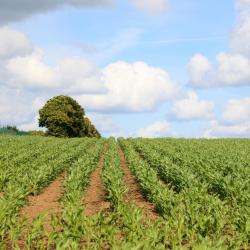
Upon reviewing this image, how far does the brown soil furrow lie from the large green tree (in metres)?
62.1

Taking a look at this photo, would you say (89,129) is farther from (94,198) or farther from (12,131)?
(94,198)

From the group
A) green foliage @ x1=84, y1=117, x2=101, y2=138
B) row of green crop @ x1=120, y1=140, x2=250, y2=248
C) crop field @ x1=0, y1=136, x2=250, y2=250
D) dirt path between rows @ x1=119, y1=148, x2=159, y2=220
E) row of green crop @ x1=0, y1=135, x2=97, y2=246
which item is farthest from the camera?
green foliage @ x1=84, y1=117, x2=101, y2=138

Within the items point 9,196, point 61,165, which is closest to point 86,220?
point 9,196

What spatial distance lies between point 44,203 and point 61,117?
65876 millimetres

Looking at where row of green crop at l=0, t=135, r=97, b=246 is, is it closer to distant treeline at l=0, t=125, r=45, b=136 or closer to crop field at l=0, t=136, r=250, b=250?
crop field at l=0, t=136, r=250, b=250

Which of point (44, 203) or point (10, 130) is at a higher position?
point (10, 130)

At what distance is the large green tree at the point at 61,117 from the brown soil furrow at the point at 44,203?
62.1 meters

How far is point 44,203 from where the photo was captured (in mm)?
16062

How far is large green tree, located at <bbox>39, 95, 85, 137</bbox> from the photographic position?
269 feet

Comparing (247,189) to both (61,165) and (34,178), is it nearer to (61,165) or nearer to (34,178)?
(34,178)

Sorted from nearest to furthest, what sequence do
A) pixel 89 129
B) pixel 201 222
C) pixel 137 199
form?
1. pixel 201 222
2. pixel 137 199
3. pixel 89 129

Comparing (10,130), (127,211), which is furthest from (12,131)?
(127,211)

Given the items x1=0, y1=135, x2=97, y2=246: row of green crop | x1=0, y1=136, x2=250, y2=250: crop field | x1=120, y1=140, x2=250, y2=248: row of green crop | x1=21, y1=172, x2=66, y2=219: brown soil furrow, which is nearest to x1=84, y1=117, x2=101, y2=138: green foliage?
x1=0, y1=135, x2=97, y2=246: row of green crop

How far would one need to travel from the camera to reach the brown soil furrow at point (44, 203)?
46.9 ft
